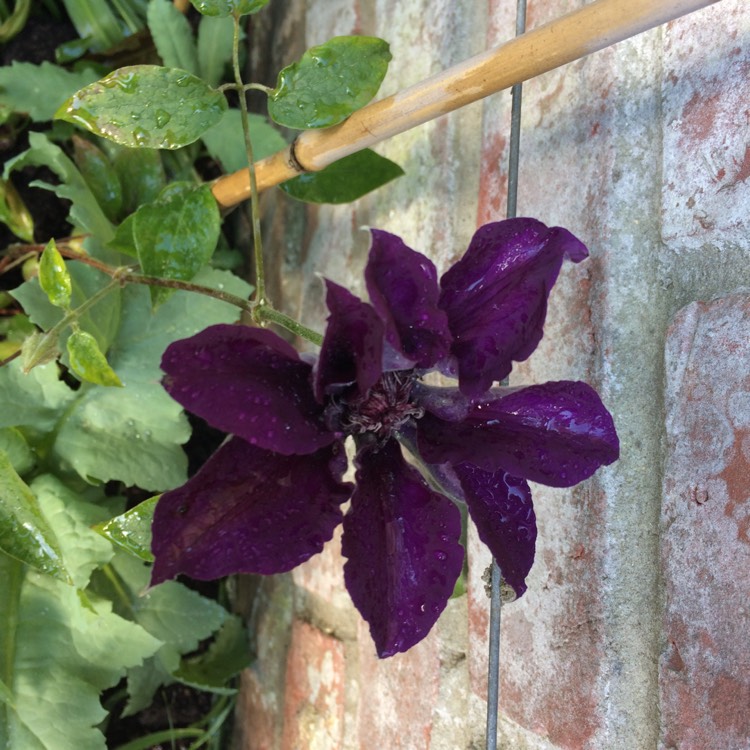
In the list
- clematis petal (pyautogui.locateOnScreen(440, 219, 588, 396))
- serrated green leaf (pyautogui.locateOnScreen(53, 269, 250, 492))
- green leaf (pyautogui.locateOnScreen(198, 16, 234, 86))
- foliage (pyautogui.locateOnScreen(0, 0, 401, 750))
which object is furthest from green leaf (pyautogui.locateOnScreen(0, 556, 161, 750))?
green leaf (pyautogui.locateOnScreen(198, 16, 234, 86))

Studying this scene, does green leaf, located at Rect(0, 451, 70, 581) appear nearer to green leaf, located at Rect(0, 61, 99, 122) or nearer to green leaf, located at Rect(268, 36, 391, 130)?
green leaf, located at Rect(268, 36, 391, 130)

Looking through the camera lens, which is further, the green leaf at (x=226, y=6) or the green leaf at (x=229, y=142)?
the green leaf at (x=229, y=142)

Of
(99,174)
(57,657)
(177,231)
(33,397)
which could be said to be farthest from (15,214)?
(57,657)

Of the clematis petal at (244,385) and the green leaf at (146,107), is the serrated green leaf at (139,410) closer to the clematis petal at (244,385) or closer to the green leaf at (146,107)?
the green leaf at (146,107)

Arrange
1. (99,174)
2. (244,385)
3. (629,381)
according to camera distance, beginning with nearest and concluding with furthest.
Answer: (244,385) → (629,381) → (99,174)

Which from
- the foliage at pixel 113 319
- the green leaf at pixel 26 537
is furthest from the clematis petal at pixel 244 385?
the green leaf at pixel 26 537

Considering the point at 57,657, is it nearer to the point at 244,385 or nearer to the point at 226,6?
the point at 244,385

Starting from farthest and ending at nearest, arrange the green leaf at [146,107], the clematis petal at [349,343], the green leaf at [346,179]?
the green leaf at [346,179] < the green leaf at [146,107] < the clematis petal at [349,343]

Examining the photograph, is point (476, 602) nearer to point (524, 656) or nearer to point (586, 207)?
point (524, 656)
